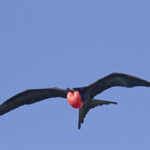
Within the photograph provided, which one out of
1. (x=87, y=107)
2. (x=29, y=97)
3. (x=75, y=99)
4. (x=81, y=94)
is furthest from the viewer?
(x=29, y=97)

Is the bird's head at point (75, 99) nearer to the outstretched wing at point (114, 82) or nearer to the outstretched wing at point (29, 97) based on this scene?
the outstretched wing at point (114, 82)

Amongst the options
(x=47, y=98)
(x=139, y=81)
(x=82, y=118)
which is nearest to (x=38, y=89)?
(x=47, y=98)

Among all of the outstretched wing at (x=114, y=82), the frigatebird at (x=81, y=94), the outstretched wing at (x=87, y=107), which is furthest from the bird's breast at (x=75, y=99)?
the outstretched wing at (x=87, y=107)

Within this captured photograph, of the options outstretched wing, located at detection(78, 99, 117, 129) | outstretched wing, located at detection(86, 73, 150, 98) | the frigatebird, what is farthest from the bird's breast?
outstretched wing, located at detection(78, 99, 117, 129)

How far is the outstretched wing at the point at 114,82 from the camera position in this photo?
87.9 feet

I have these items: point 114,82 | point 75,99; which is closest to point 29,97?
point 75,99

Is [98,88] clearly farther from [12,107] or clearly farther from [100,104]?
[12,107]

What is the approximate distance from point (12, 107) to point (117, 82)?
6.24 m

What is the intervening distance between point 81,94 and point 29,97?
3.30 m

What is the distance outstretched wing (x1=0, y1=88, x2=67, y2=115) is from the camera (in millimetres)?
29953

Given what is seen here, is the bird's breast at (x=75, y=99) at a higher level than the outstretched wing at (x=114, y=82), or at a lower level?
lower

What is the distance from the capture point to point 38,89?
29859 mm

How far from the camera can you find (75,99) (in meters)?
28.4

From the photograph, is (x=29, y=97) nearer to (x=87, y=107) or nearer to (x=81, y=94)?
(x=87, y=107)
